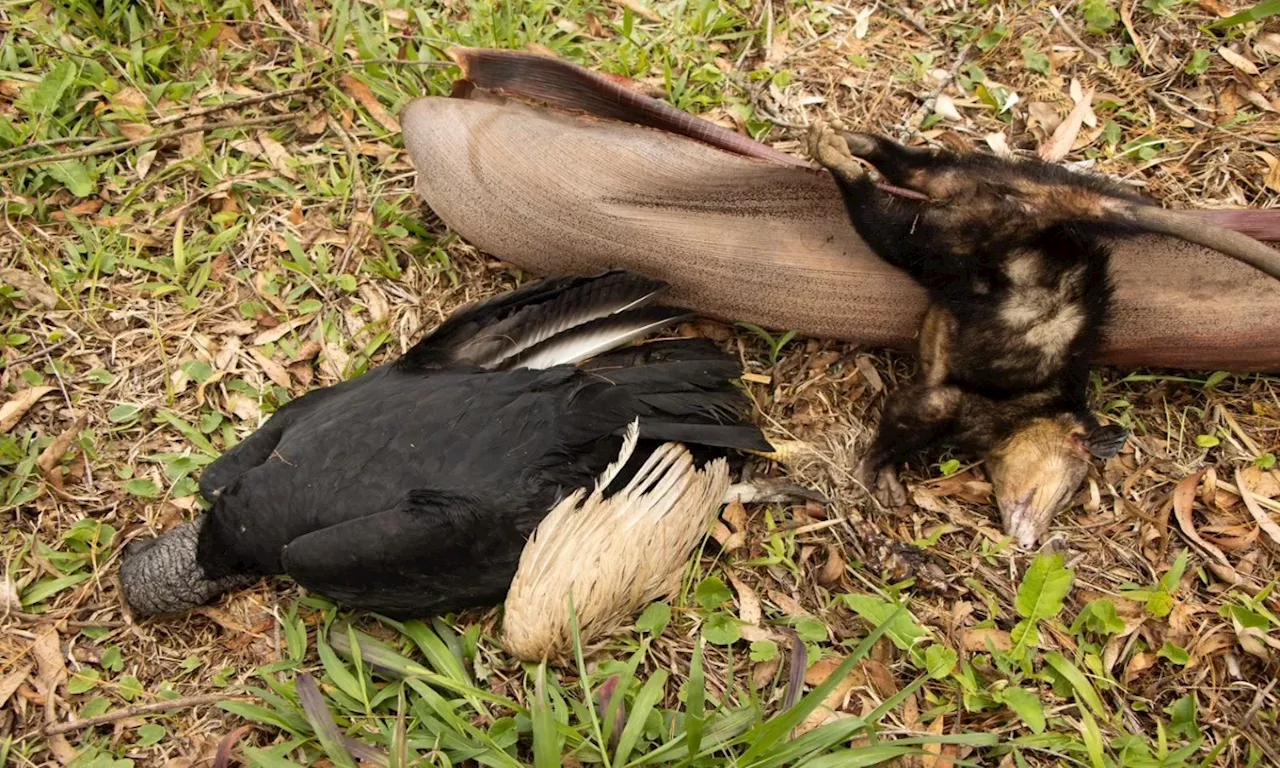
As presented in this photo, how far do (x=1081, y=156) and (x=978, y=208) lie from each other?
992 mm

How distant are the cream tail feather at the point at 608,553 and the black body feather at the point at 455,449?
6 cm

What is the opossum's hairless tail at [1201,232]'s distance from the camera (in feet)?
7.75

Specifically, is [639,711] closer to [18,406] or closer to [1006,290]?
[1006,290]

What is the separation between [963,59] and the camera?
356 cm

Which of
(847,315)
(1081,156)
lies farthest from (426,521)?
(1081,156)

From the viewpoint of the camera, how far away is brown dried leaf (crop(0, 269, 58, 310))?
3.35 m

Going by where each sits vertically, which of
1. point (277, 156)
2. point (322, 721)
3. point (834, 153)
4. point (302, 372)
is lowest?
point (322, 721)

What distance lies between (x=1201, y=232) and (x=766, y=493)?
1476 mm

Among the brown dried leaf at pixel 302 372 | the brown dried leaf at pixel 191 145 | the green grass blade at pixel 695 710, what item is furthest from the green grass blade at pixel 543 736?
the brown dried leaf at pixel 191 145

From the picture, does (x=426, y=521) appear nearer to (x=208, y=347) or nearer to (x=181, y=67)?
(x=208, y=347)

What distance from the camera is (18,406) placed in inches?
126

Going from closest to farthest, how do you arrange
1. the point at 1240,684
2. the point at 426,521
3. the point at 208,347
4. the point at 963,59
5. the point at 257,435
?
the point at 426,521, the point at 1240,684, the point at 257,435, the point at 208,347, the point at 963,59

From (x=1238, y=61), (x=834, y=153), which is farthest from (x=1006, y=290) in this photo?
(x=1238, y=61)

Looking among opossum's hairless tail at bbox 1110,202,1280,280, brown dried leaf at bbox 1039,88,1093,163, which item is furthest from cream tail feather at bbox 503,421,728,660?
brown dried leaf at bbox 1039,88,1093,163
